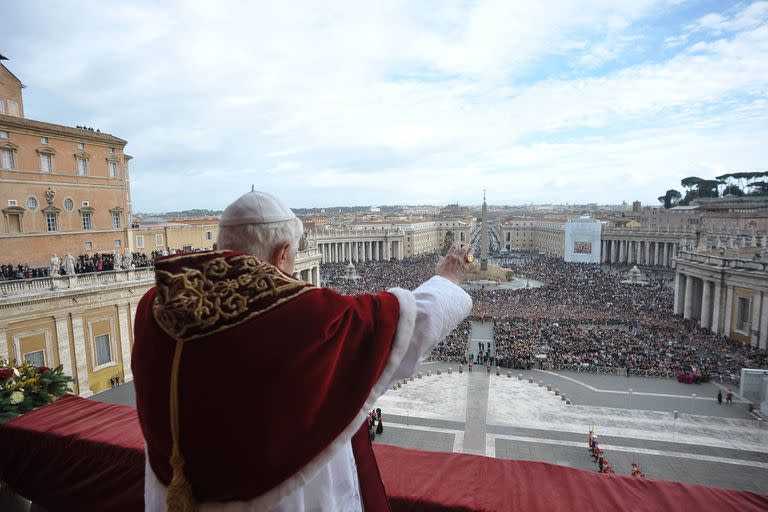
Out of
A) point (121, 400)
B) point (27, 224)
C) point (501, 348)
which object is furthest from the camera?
point (501, 348)

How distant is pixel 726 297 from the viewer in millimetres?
26594

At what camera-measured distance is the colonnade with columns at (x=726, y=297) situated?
24016mm

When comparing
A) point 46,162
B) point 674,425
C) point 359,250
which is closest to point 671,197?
point 359,250

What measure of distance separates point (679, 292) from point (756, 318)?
27.2ft

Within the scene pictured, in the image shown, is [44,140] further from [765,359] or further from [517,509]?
[765,359]

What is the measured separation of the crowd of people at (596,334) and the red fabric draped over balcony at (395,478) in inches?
740

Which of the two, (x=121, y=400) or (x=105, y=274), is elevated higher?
(x=105, y=274)

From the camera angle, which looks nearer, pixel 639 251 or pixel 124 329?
pixel 124 329

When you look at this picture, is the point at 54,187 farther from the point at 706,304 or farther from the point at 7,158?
the point at 706,304

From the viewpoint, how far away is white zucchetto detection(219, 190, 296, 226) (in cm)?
174

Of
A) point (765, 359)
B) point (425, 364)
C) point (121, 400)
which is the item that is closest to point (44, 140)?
point (121, 400)

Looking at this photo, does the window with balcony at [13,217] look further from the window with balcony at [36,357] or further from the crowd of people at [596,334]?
the crowd of people at [596,334]

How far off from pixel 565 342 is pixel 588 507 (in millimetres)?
22303

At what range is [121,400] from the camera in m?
15.4
